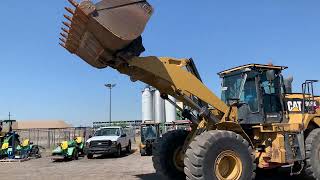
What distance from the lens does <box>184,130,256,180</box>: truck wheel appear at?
10359mm

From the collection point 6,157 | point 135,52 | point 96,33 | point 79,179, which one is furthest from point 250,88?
point 6,157

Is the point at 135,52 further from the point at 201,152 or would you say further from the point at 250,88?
the point at 250,88

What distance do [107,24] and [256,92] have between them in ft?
15.7

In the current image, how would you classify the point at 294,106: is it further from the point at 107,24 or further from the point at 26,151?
the point at 26,151

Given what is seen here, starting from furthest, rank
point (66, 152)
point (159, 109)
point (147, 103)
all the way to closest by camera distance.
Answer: point (147, 103) → point (159, 109) → point (66, 152)

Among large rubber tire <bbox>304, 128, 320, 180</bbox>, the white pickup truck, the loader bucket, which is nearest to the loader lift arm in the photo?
the loader bucket

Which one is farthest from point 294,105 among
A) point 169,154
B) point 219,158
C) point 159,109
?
point 159,109

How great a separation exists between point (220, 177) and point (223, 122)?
153 centimetres

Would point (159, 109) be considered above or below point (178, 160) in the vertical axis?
above

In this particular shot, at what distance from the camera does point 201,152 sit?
34.0 ft

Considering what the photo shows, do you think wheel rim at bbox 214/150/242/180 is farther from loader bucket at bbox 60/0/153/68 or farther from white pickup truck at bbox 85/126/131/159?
Result: white pickup truck at bbox 85/126/131/159

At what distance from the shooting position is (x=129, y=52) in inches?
409

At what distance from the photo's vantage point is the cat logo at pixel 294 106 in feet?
42.8

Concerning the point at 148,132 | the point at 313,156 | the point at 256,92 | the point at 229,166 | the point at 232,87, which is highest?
the point at 232,87
